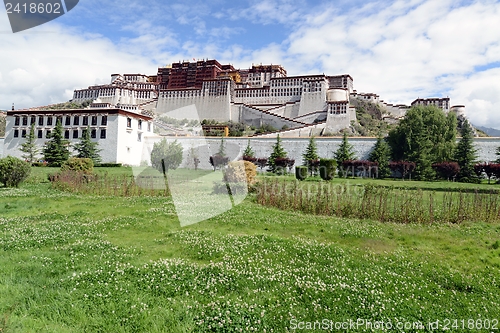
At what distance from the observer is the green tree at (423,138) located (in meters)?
30.5

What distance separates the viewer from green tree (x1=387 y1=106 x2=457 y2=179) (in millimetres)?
30469

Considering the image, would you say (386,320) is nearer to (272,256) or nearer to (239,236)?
(272,256)

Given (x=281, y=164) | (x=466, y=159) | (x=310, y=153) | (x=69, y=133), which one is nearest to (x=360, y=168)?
(x=310, y=153)

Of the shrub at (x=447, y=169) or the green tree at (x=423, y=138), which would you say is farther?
the green tree at (x=423, y=138)

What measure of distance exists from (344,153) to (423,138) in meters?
7.57

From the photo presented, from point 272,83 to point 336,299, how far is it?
241 feet

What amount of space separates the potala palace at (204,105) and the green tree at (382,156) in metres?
13.2

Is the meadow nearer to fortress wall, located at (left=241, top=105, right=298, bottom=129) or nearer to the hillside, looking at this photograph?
fortress wall, located at (left=241, top=105, right=298, bottom=129)

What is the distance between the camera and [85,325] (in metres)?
3.79

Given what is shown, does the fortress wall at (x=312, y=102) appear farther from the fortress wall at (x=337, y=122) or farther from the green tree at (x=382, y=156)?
the green tree at (x=382, y=156)

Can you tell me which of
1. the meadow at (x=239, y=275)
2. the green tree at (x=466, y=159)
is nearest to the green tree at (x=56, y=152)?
the meadow at (x=239, y=275)

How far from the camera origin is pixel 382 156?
3291cm

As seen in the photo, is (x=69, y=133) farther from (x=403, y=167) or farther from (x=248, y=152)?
(x=403, y=167)

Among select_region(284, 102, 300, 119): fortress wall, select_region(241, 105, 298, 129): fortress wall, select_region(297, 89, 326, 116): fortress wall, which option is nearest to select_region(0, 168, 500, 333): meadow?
select_region(241, 105, 298, 129): fortress wall
